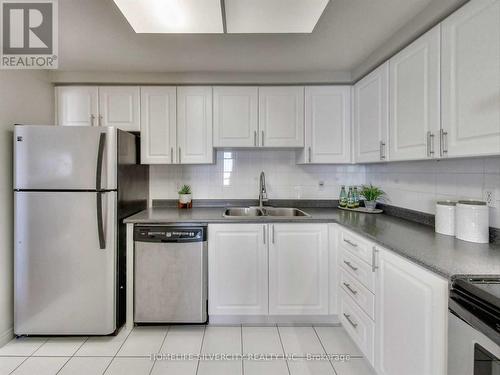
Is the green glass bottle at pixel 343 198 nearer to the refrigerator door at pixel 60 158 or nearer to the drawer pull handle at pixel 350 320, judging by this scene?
the drawer pull handle at pixel 350 320

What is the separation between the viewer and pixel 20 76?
2117 millimetres

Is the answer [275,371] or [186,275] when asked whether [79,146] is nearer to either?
[186,275]

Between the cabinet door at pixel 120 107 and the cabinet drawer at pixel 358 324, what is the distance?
7.81 ft

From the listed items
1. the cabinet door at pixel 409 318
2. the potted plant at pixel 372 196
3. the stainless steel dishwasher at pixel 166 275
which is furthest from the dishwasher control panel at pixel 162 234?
the potted plant at pixel 372 196

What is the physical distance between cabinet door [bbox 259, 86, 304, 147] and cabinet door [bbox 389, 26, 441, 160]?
846 millimetres

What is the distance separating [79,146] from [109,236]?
28.2 inches

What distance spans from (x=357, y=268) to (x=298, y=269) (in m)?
0.54

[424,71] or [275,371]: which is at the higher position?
[424,71]

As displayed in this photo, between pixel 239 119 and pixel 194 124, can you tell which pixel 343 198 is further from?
pixel 194 124

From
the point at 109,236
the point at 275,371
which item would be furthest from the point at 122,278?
the point at 275,371

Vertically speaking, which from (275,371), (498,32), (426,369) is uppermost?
(498,32)

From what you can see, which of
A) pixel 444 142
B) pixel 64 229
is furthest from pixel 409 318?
pixel 64 229

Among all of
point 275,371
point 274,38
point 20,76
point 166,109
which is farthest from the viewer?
point 166,109

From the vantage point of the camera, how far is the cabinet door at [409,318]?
106 centimetres
